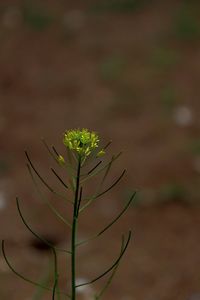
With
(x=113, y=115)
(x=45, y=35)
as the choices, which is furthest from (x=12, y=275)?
(x=45, y=35)

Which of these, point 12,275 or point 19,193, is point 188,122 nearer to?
point 19,193

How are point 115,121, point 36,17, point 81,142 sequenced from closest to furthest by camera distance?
point 81,142 → point 115,121 → point 36,17

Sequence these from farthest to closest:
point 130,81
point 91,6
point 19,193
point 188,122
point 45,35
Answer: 1. point 91,6
2. point 45,35
3. point 130,81
4. point 188,122
5. point 19,193

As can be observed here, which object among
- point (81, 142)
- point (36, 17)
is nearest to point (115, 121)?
point (36, 17)

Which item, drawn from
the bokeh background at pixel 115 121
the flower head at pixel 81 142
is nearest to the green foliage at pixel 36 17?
the bokeh background at pixel 115 121

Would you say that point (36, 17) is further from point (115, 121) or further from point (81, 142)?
point (81, 142)

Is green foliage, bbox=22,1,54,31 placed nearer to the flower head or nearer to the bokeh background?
the bokeh background
